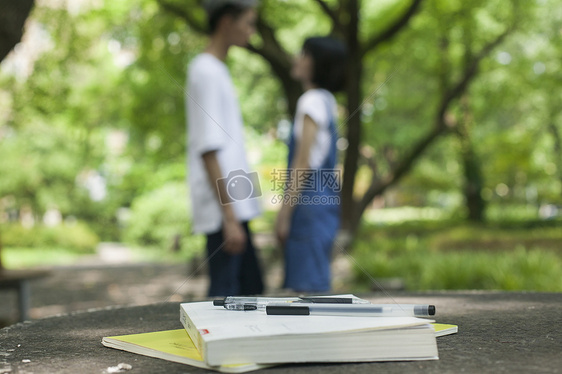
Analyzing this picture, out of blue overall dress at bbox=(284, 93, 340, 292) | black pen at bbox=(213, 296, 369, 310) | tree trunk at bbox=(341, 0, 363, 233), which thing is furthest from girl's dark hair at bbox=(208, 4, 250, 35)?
tree trunk at bbox=(341, 0, 363, 233)

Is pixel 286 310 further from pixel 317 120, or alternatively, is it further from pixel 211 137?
pixel 317 120

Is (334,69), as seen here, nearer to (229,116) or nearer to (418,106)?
(229,116)

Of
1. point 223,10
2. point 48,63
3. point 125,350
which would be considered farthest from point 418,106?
point 125,350

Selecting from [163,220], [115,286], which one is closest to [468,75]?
[115,286]

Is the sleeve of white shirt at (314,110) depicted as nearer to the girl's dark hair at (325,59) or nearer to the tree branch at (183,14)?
the girl's dark hair at (325,59)

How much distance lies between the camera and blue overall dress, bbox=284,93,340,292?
7.81 feet

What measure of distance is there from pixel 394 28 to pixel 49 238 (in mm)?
12553

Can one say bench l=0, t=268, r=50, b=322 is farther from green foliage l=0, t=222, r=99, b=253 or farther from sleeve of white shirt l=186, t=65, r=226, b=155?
green foliage l=0, t=222, r=99, b=253

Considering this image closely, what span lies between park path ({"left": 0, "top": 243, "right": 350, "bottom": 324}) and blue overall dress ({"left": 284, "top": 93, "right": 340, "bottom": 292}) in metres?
3.22

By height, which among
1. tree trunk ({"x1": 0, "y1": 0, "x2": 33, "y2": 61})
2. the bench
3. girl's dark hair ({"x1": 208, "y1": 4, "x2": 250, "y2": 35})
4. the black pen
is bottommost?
the bench

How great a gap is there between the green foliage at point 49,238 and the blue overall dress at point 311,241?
51.7 feet

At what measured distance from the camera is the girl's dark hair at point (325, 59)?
2600mm

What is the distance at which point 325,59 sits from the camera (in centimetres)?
261

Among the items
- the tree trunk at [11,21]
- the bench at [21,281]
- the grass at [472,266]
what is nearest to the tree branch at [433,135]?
the grass at [472,266]
